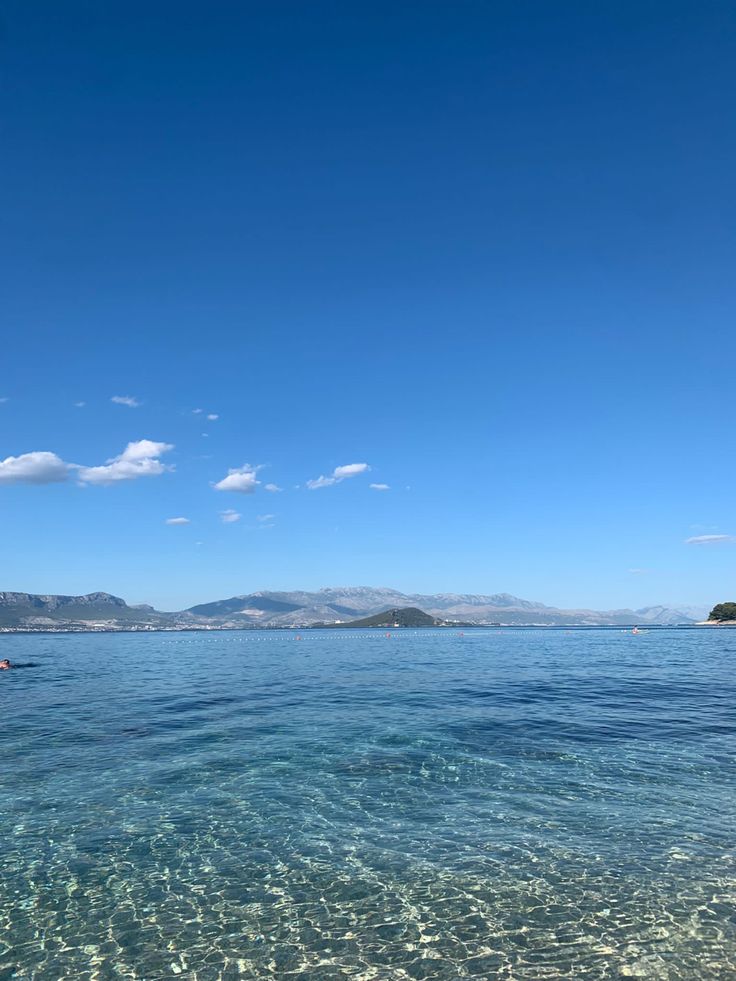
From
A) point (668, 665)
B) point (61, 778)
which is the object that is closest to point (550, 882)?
point (61, 778)

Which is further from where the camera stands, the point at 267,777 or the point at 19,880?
the point at 267,777

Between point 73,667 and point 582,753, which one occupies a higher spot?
point 582,753

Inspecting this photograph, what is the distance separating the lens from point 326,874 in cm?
1642

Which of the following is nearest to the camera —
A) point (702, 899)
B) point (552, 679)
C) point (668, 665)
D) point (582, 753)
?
point (702, 899)

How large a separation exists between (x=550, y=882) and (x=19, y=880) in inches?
615

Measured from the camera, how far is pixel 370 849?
59.1ft

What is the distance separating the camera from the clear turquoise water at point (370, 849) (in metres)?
12.7

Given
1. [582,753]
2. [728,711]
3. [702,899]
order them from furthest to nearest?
[728,711] < [582,753] < [702,899]

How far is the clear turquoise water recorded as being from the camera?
12.7 metres

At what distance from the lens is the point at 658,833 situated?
18594mm

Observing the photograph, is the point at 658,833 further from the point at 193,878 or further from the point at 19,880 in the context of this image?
the point at 19,880

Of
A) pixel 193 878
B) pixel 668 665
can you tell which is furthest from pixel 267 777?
pixel 668 665

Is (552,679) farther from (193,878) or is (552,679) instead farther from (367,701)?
(193,878)

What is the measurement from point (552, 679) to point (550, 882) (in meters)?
54.6
